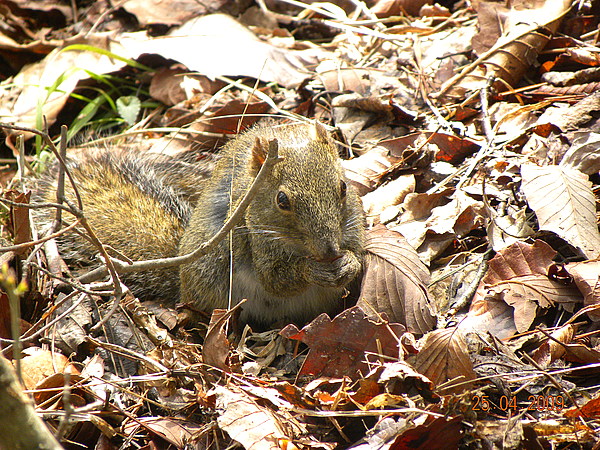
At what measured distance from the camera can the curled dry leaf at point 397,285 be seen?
10.7 feet

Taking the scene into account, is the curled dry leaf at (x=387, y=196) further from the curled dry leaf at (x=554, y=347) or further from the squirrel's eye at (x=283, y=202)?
the curled dry leaf at (x=554, y=347)

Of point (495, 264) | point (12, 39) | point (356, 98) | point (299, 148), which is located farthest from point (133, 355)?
point (12, 39)

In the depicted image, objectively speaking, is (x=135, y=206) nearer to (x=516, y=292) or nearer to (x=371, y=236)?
(x=371, y=236)

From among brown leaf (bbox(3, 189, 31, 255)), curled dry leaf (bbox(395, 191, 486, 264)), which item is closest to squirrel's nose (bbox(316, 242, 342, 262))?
curled dry leaf (bbox(395, 191, 486, 264))

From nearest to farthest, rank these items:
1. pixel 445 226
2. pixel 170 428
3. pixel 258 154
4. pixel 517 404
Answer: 1. pixel 517 404
2. pixel 170 428
3. pixel 258 154
4. pixel 445 226

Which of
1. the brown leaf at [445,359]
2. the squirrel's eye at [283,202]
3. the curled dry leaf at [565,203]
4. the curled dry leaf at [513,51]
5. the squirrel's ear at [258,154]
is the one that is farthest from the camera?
the curled dry leaf at [513,51]

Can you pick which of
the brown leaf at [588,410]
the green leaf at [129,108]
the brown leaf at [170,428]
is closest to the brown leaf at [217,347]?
the brown leaf at [170,428]

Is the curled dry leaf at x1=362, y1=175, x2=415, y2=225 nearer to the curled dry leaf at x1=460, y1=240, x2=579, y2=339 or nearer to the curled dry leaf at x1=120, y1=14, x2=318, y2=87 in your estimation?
the curled dry leaf at x1=460, y1=240, x2=579, y2=339

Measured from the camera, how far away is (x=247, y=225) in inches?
149

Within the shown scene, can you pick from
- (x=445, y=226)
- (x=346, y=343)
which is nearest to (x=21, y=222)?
(x=346, y=343)

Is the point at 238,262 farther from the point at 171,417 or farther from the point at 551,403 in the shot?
the point at 551,403

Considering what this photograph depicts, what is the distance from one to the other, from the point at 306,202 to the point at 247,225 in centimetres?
51

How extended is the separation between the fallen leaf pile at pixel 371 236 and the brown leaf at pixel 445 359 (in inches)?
0.4

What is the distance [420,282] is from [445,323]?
276mm
